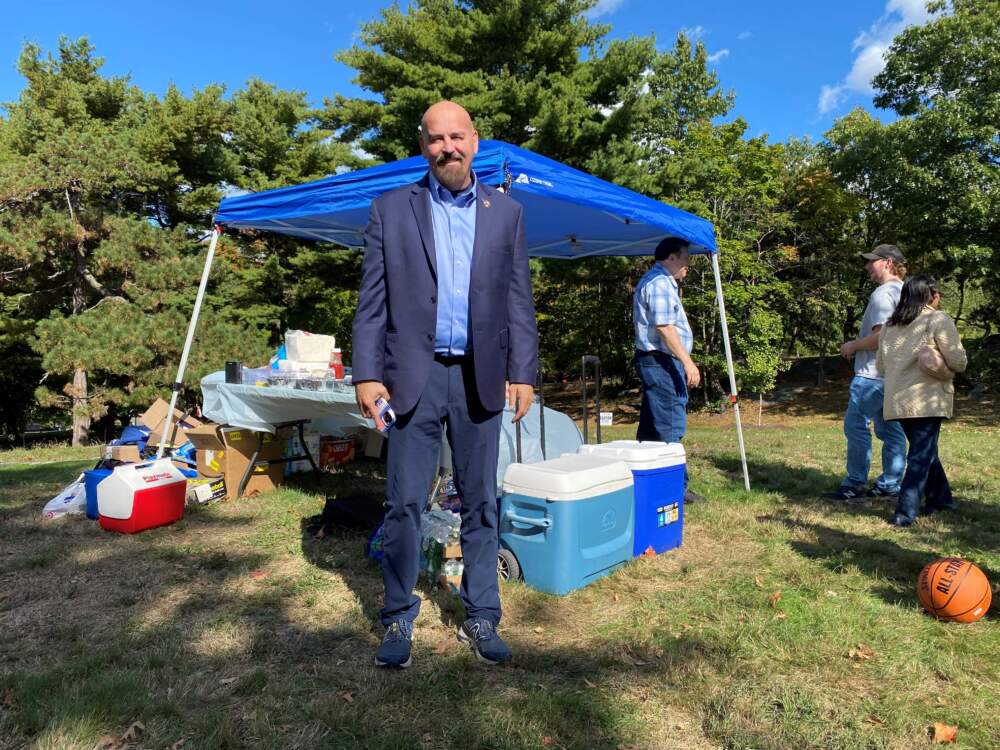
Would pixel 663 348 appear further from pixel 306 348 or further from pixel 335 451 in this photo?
pixel 335 451

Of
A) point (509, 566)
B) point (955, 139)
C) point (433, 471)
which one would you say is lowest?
point (509, 566)

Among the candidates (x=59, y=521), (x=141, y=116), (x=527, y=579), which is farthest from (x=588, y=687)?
(x=141, y=116)

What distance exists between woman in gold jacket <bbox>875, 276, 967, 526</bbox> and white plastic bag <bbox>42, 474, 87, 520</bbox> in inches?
208

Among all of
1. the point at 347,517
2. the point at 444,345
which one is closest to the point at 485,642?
the point at 444,345

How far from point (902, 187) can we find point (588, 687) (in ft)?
47.1

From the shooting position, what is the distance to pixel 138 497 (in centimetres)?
380

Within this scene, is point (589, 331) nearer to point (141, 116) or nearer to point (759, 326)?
point (759, 326)

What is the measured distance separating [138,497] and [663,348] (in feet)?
11.3

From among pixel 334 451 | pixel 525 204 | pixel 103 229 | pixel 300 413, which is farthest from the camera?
pixel 103 229

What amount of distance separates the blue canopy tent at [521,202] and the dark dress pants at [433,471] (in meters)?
1.52

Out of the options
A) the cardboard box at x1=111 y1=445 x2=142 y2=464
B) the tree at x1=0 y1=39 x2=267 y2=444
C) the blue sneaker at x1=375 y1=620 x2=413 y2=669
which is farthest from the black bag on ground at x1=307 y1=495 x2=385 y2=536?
the tree at x1=0 y1=39 x2=267 y2=444

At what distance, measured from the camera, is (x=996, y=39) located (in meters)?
12.0

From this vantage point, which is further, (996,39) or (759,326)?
(759,326)

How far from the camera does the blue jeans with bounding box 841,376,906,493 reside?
4473 millimetres
